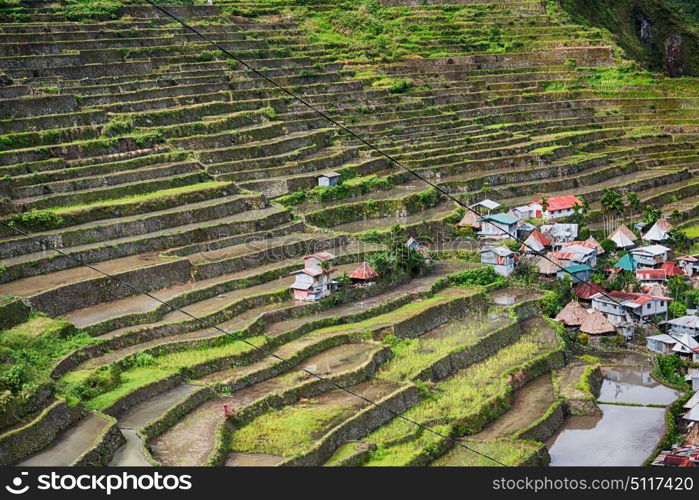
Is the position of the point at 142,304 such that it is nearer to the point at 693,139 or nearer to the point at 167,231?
the point at 167,231

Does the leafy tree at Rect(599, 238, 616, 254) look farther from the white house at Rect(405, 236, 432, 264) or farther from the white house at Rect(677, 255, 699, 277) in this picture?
the white house at Rect(405, 236, 432, 264)

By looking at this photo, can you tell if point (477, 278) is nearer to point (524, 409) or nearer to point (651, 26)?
point (524, 409)

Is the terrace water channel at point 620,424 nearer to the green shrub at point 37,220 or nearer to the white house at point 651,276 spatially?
the white house at point 651,276

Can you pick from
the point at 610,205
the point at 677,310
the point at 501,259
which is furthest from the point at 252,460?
the point at 610,205

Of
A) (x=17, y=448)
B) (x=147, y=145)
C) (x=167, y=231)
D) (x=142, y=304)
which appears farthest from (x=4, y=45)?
(x=17, y=448)

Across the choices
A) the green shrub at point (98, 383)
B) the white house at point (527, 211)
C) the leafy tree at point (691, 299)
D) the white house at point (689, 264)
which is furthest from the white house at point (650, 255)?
the green shrub at point (98, 383)

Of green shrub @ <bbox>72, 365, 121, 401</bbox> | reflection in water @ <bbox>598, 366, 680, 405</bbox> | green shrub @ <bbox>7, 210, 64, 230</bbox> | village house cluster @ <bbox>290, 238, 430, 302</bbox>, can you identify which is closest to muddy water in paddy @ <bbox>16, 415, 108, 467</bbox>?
green shrub @ <bbox>72, 365, 121, 401</bbox>
